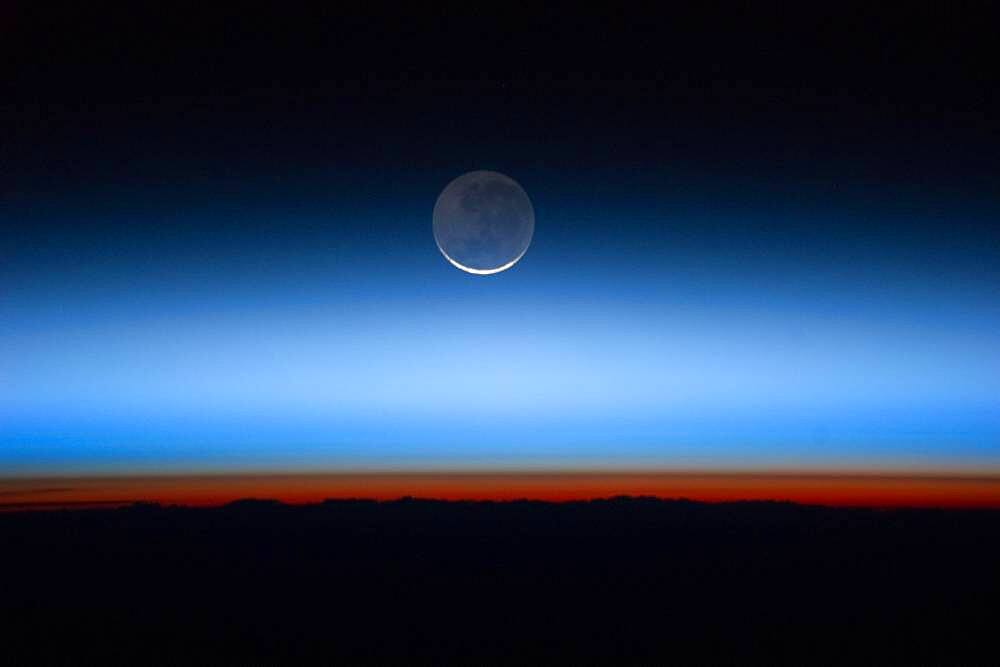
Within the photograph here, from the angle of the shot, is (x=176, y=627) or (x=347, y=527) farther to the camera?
(x=347, y=527)

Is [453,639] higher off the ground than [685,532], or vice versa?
[685,532]

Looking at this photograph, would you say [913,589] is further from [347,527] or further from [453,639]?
[347,527]

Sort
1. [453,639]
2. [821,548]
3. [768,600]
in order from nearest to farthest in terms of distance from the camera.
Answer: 1. [453,639]
2. [768,600]
3. [821,548]

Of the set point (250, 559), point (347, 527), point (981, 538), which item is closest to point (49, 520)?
point (347, 527)

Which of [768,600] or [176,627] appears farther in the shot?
[768,600]

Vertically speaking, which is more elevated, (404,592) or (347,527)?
(347,527)

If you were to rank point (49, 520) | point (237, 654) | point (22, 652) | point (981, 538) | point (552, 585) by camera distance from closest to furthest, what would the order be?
point (22, 652)
point (237, 654)
point (552, 585)
point (981, 538)
point (49, 520)

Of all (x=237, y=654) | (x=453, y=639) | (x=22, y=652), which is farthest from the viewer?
(x=453, y=639)

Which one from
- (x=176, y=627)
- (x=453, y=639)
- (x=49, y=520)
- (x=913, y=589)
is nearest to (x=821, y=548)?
(x=913, y=589)

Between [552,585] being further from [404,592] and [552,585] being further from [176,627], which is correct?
[176,627]
